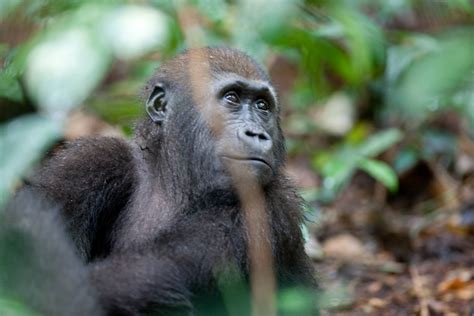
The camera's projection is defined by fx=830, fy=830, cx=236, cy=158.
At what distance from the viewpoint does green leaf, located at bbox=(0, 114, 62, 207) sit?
91.7 inches

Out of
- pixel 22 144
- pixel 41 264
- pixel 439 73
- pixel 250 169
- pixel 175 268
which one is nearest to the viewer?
pixel 439 73

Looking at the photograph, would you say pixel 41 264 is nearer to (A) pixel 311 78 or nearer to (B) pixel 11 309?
(B) pixel 11 309

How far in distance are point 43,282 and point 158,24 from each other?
1318mm

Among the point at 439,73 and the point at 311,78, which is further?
the point at 311,78

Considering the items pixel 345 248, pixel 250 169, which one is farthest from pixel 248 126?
pixel 345 248

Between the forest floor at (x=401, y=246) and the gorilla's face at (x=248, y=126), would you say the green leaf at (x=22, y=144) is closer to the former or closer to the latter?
the gorilla's face at (x=248, y=126)

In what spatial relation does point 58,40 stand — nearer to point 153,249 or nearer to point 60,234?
point 60,234

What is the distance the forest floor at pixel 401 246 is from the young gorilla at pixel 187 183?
1273 mm

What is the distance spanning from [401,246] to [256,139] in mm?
3155

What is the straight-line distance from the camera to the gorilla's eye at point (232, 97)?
15.2 feet

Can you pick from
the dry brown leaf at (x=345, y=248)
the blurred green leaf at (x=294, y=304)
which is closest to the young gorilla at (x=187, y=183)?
the blurred green leaf at (x=294, y=304)

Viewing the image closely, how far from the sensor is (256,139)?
14.2ft

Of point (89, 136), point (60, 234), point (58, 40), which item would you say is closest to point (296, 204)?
point (89, 136)

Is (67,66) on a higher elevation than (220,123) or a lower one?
lower
